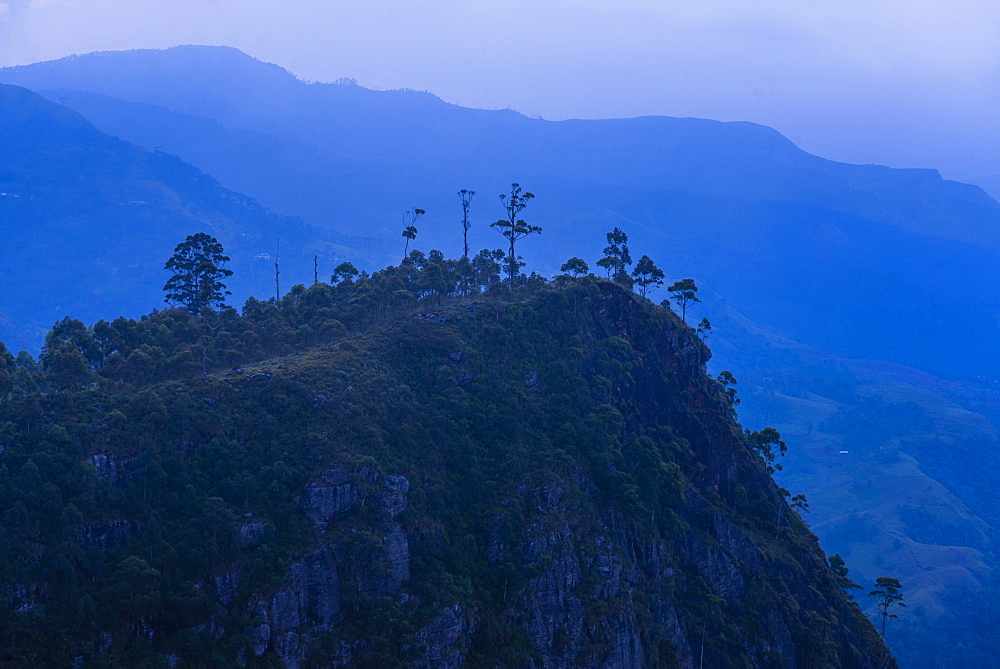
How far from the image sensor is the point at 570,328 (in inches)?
2660

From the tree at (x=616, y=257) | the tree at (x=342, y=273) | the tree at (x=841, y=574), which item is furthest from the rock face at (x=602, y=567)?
the tree at (x=342, y=273)

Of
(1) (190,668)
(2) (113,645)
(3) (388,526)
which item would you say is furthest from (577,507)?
(2) (113,645)

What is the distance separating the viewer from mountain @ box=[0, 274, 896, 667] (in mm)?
38406

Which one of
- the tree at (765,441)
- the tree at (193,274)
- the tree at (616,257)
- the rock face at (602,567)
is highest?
the tree at (616,257)

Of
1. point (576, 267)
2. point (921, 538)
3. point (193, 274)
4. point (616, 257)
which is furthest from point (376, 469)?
point (921, 538)

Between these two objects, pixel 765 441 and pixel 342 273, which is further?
pixel 342 273

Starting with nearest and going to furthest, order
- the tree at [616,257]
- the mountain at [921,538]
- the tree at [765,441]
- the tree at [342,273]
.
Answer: the tree at [765,441] < the tree at [342,273] < the tree at [616,257] < the mountain at [921,538]

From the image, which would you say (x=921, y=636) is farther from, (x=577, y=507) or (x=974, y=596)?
(x=577, y=507)

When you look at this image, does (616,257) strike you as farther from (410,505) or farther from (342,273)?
(410,505)

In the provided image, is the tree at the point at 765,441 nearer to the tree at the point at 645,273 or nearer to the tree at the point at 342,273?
the tree at the point at 645,273

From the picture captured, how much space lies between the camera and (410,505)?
46.8m

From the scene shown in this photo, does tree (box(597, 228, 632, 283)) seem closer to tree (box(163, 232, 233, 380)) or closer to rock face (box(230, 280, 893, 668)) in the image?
rock face (box(230, 280, 893, 668))

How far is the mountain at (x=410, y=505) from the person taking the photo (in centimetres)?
3841

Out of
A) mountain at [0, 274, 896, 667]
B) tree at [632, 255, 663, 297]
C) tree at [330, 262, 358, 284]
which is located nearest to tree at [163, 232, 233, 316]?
mountain at [0, 274, 896, 667]
